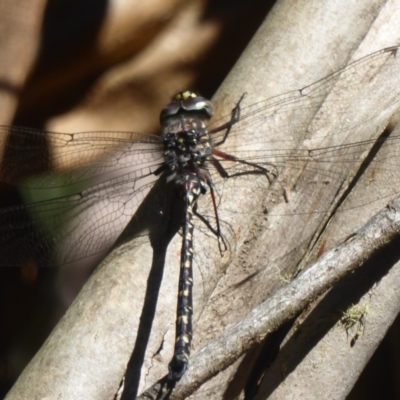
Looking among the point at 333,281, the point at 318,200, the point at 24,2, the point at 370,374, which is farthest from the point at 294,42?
the point at 370,374

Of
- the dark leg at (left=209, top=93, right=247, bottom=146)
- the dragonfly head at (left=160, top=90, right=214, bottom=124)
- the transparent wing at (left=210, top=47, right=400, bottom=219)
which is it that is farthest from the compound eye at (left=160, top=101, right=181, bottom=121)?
the transparent wing at (left=210, top=47, right=400, bottom=219)

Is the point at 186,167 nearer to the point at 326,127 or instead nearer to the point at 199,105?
the point at 199,105

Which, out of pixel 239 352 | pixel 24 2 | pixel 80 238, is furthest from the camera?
pixel 24 2

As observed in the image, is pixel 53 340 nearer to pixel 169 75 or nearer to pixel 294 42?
pixel 294 42

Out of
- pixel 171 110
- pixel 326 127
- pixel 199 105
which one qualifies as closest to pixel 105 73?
pixel 171 110

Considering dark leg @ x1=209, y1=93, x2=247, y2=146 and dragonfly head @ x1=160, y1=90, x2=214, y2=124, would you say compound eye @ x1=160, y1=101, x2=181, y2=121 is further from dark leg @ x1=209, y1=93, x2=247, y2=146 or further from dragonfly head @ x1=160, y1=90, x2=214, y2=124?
dark leg @ x1=209, y1=93, x2=247, y2=146

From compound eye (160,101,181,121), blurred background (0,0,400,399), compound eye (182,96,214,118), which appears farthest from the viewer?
blurred background (0,0,400,399)

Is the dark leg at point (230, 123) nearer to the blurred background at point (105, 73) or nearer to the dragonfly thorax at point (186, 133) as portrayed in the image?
the dragonfly thorax at point (186, 133)
